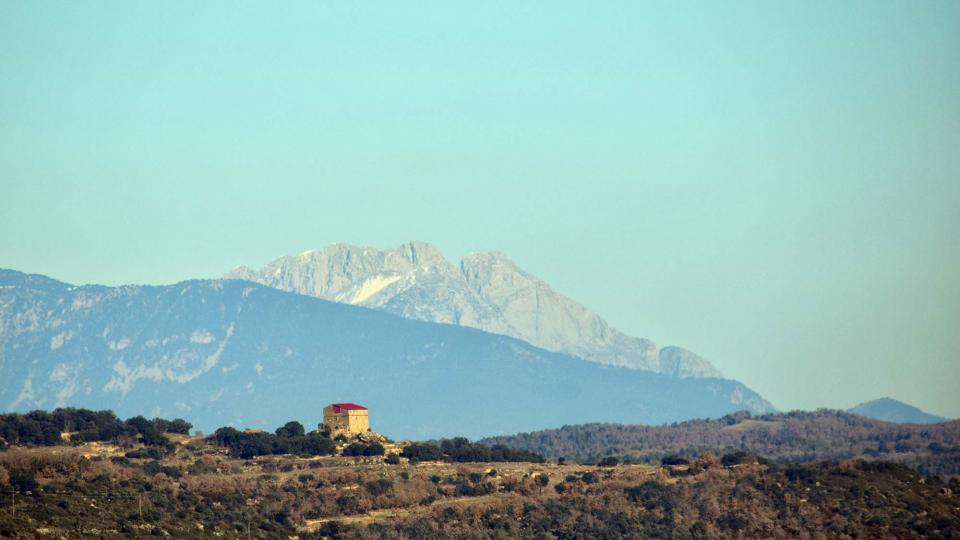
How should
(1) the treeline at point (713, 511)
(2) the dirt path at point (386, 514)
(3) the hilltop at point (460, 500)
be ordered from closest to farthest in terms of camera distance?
1. (3) the hilltop at point (460, 500)
2. (2) the dirt path at point (386, 514)
3. (1) the treeline at point (713, 511)

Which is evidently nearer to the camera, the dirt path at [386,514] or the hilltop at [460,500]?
the hilltop at [460,500]

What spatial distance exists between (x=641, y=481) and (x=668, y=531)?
17.7 metres

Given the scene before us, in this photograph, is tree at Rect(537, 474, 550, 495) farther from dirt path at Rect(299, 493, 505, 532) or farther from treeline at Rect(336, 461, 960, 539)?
dirt path at Rect(299, 493, 505, 532)

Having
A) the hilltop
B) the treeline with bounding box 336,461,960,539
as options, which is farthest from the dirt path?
the treeline with bounding box 336,461,960,539

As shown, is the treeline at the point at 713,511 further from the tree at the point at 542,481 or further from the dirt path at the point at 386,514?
the dirt path at the point at 386,514

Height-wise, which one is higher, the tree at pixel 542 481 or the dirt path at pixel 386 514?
the tree at pixel 542 481

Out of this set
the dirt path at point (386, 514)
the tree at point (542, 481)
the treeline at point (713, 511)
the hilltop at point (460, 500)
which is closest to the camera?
the hilltop at point (460, 500)

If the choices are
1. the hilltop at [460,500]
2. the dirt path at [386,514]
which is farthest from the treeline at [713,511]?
the dirt path at [386,514]

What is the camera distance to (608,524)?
591 ft

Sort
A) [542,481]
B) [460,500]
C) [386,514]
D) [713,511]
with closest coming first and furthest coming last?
[386,514], [713,511], [460,500], [542,481]

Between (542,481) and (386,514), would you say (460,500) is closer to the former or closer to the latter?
(386,514)

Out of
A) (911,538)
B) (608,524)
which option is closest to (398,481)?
(608,524)

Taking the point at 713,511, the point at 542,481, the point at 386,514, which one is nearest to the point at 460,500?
the point at 386,514

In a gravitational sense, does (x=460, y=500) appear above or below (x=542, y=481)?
below
